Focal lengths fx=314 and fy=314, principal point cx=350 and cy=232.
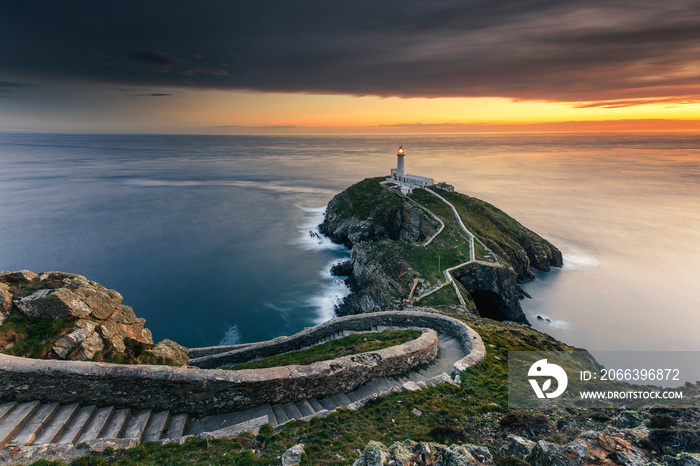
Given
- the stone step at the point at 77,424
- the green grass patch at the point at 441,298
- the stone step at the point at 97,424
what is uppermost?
the stone step at the point at 77,424

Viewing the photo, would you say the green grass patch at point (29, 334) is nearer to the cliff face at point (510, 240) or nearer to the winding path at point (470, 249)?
the winding path at point (470, 249)

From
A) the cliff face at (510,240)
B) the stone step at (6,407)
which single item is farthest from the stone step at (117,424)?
the cliff face at (510,240)

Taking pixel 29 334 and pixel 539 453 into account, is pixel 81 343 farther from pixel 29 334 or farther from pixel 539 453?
pixel 539 453

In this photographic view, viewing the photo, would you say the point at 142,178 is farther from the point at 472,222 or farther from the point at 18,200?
the point at 472,222

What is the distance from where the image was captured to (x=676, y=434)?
22.0 ft

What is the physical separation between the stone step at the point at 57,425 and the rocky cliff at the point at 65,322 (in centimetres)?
253

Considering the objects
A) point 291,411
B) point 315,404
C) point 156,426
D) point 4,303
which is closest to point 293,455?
point 291,411

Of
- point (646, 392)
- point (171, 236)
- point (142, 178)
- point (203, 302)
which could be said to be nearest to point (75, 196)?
point (142, 178)

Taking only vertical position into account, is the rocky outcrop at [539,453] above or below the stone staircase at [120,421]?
above

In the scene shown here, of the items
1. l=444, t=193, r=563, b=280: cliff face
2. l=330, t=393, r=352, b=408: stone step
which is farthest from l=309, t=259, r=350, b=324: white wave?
l=330, t=393, r=352, b=408: stone step

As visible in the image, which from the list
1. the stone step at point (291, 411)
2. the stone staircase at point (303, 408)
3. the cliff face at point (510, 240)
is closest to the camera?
the stone staircase at point (303, 408)

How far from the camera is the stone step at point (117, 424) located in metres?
8.74

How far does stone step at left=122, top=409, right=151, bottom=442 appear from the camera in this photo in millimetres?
8828

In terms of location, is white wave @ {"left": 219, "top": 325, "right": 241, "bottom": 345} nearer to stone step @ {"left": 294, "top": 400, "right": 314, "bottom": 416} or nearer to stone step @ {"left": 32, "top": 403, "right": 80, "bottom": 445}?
stone step @ {"left": 294, "top": 400, "right": 314, "bottom": 416}
